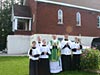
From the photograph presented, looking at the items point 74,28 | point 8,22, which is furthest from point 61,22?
point 8,22

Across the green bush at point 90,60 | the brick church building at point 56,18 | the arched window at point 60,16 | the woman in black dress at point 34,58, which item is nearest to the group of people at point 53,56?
the woman in black dress at point 34,58

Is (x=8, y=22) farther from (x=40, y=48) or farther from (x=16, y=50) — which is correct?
(x=40, y=48)

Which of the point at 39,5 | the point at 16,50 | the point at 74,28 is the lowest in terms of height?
the point at 16,50

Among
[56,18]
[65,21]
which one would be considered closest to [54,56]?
[56,18]

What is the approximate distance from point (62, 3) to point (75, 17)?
9.44 feet

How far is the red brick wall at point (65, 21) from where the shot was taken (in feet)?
106

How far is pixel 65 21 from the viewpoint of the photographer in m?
34.9

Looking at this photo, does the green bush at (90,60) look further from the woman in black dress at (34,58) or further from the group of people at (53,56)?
the woman in black dress at (34,58)

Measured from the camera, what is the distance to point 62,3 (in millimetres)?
34594

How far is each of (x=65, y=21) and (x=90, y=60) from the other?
21.9m

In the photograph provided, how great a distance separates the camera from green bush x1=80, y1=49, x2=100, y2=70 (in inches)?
520

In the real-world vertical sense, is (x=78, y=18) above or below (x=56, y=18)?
above

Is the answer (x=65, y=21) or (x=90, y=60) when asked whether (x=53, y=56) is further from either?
(x=65, y=21)

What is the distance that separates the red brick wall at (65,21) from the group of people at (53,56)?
60.6 ft
